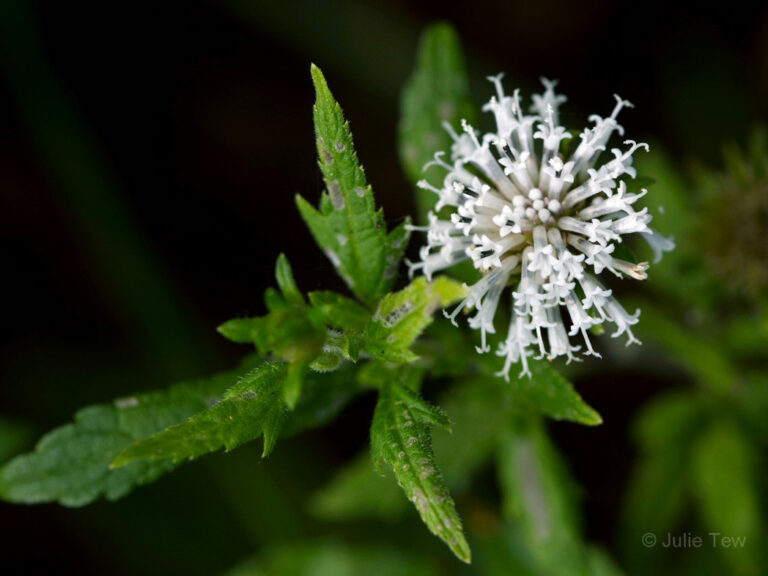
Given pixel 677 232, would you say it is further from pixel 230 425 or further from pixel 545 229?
pixel 230 425

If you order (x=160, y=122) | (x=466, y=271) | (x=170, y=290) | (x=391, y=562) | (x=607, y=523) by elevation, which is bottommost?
(x=607, y=523)

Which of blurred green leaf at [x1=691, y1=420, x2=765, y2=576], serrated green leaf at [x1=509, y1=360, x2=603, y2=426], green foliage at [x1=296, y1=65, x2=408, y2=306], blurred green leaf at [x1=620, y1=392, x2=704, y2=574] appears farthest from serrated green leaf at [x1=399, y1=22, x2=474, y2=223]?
blurred green leaf at [x1=691, y1=420, x2=765, y2=576]

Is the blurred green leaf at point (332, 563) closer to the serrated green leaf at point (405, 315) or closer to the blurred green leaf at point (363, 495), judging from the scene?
the blurred green leaf at point (363, 495)

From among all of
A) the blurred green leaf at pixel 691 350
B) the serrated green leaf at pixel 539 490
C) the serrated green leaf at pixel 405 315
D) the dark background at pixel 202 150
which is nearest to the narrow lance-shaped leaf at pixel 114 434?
the serrated green leaf at pixel 405 315

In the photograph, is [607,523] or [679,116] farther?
[679,116]

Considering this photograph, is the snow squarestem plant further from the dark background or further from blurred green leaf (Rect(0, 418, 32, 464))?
the dark background

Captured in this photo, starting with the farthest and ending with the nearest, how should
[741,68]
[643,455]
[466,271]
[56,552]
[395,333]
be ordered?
[741,68]
[56,552]
[643,455]
[466,271]
[395,333]

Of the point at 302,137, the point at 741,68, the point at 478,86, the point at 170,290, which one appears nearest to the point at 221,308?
the point at 170,290

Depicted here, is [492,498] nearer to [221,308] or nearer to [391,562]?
[391,562]
